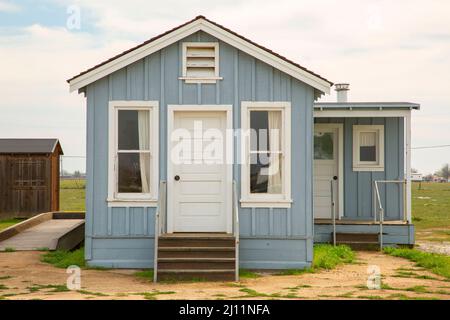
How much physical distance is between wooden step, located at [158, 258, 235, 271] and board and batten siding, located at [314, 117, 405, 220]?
21.1 feet

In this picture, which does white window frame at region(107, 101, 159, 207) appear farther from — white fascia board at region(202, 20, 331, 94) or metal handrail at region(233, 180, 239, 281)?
white fascia board at region(202, 20, 331, 94)

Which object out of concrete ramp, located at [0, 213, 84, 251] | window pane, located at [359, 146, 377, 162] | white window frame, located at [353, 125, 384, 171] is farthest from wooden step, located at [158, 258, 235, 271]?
window pane, located at [359, 146, 377, 162]

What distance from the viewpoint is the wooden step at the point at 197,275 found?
11.1m

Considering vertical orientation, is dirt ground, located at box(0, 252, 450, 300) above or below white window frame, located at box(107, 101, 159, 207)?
below

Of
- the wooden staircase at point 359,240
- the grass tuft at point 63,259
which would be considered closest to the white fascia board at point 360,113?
the wooden staircase at point 359,240

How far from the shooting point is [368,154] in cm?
1708

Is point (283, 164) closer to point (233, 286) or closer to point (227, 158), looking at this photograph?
point (227, 158)

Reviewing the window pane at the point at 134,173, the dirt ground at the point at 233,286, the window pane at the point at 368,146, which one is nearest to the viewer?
the dirt ground at the point at 233,286

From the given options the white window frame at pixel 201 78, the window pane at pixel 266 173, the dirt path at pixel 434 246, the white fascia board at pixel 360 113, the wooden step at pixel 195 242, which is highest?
the white window frame at pixel 201 78

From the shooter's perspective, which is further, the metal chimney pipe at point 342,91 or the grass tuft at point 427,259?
the metal chimney pipe at point 342,91

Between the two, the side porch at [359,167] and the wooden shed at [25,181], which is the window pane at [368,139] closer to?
the side porch at [359,167]

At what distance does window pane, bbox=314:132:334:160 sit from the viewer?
17125mm

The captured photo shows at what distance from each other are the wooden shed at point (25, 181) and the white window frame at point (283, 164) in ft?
41.7

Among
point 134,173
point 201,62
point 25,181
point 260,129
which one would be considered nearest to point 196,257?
point 134,173
